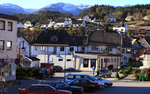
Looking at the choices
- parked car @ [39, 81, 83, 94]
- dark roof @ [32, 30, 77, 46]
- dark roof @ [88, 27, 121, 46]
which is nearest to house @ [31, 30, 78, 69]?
dark roof @ [32, 30, 77, 46]

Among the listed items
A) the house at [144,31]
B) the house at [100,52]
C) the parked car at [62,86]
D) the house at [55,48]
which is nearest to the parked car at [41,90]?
the parked car at [62,86]

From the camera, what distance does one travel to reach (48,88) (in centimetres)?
1641

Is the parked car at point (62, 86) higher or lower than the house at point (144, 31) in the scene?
lower

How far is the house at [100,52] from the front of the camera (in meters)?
48.9

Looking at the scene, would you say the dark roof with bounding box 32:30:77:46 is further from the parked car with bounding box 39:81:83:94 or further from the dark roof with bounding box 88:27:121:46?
the parked car with bounding box 39:81:83:94

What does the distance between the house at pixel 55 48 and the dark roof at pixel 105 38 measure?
17.6ft

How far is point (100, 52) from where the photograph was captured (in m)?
53.1

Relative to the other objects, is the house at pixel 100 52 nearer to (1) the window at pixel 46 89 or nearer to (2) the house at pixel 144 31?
(1) the window at pixel 46 89

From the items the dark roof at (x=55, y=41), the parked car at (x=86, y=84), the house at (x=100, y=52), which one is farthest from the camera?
the dark roof at (x=55, y=41)

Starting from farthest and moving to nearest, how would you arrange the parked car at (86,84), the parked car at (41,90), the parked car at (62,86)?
the parked car at (86,84) → the parked car at (62,86) → the parked car at (41,90)

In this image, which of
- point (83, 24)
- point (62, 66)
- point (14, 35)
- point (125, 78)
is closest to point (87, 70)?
point (62, 66)

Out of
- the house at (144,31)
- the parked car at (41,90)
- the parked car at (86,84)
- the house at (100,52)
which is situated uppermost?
the house at (144,31)

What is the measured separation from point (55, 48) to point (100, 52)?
36.2ft

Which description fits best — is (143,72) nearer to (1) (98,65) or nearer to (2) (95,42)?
(1) (98,65)
